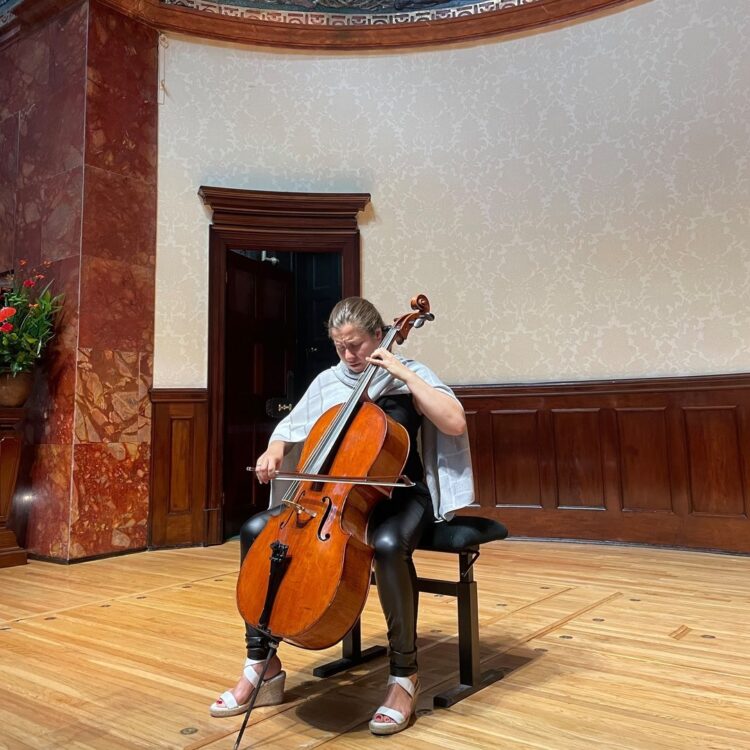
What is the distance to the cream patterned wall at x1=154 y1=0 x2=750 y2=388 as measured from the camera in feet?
12.6

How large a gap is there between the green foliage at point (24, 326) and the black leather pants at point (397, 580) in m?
2.72

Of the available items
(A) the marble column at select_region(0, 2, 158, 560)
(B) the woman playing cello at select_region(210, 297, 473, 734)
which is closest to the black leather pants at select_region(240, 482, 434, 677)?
(B) the woman playing cello at select_region(210, 297, 473, 734)

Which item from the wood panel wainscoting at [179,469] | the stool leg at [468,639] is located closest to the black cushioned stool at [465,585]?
the stool leg at [468,639]

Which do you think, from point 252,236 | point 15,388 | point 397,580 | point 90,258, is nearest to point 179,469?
point 15,388

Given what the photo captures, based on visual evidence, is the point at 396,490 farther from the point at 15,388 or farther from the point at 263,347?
the point at 263,347

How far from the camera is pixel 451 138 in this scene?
4547mm

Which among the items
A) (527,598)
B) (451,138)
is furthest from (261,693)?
(451,138)

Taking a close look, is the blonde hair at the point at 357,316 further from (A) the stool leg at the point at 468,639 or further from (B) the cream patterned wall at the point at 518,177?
(B) the cream patterned wall at the point at 518,177

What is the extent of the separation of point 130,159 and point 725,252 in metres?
3.64

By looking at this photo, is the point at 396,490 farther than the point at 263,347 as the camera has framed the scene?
No

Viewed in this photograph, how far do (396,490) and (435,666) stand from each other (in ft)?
1.98

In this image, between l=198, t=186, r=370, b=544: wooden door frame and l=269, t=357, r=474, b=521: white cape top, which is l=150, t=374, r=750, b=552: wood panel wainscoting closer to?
l=198, t=186, r=370, b=544: wooden door frame

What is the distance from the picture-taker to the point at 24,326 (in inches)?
146

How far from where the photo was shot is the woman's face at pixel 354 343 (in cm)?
177
